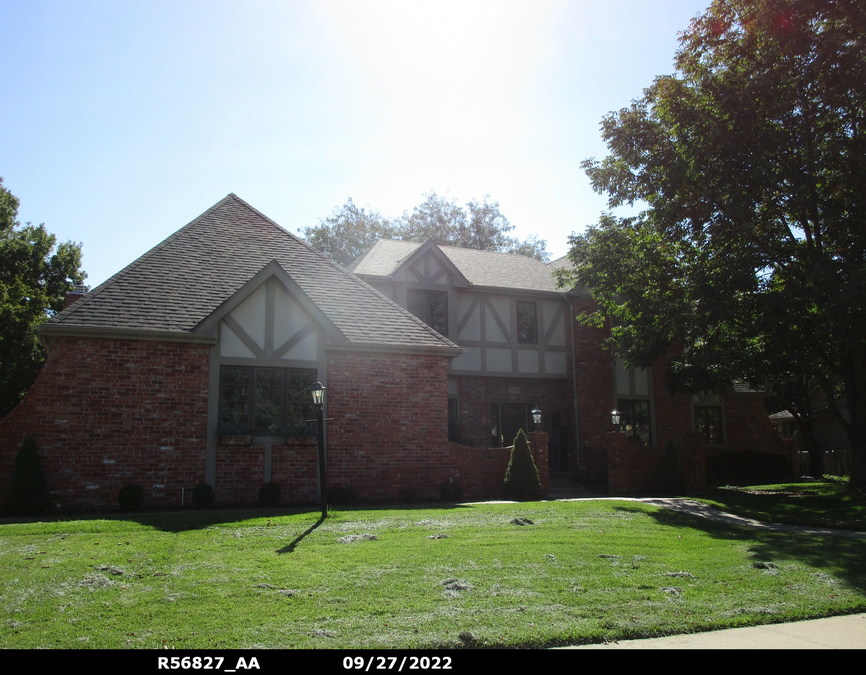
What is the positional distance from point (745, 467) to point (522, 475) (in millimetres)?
12512

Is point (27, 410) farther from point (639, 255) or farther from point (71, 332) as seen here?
point (639, 255)

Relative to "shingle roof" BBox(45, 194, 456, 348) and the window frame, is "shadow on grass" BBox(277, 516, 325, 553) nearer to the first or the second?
"shingle roof" BBox(45, 194, 456, 348)

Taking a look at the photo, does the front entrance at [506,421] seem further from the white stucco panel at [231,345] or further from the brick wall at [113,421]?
the brick wall at [113,421]

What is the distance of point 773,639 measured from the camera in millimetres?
5184

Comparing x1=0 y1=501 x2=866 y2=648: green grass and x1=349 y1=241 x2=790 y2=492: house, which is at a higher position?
x1=349 y1=241 x2=790 y2=492: house

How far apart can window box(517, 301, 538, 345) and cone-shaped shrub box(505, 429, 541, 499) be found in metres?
7.34

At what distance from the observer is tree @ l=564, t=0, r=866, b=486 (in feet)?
48.2

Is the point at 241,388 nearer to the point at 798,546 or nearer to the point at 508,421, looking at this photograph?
the point at 508,421

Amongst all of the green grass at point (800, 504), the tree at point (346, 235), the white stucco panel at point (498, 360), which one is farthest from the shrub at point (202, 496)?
the tree at point (346, 235)

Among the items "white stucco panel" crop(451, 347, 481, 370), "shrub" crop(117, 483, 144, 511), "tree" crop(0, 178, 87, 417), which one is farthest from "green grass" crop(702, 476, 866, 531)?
"tree" crop(0, 178, 87, 417)

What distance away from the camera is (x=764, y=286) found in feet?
56.0

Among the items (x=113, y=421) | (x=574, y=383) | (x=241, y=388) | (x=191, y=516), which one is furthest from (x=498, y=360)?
(x=191, y=516)

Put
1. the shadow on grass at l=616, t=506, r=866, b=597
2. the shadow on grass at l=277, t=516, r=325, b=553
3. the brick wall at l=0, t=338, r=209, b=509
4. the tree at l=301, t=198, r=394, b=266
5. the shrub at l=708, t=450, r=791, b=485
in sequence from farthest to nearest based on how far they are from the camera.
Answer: the tree at l=301, t=198, r=394, b=266 → the shrub at l=708, t=450, r=791, b=485 → the brick wall at l=0, t=338, r=209, b=509 → the shadow on grass at l=277, t=516, r=325, b=553 → the shadow on grass at l=616, t=506, r=866, b=597

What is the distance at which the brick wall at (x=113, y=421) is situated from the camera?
13.2 m
